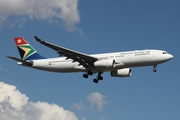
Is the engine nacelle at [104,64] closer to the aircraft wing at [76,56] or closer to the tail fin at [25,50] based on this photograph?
the aircraft wing at [76,56]

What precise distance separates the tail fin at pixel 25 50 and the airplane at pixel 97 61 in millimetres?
381

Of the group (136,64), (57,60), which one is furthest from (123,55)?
(57,60)

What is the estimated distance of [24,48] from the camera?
216 feet

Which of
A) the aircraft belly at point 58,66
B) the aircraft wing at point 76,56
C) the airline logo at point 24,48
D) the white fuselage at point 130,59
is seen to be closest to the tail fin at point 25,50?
the airline logo at point 24,48

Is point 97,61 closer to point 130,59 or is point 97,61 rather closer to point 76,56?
point 76,56

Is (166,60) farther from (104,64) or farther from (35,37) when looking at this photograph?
(35,37)

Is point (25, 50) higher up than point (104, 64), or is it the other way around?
point (25, 50)

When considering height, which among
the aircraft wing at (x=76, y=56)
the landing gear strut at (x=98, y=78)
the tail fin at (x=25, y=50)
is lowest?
the landing gear strut at (x=98, y=78)

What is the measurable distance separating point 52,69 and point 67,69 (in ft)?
8.72

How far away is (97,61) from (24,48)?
54.5 feet

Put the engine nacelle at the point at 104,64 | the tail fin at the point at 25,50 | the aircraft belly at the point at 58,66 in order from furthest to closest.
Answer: the tail fin at the point at 25,50 < the aircraft belly at the point at 58,66 < the engine nacelle at the point at 104,64

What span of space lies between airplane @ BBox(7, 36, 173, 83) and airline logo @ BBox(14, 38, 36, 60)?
180cm

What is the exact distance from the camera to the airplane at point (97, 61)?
5325 centimetres

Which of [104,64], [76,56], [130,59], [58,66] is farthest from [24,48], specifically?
[130,59]
